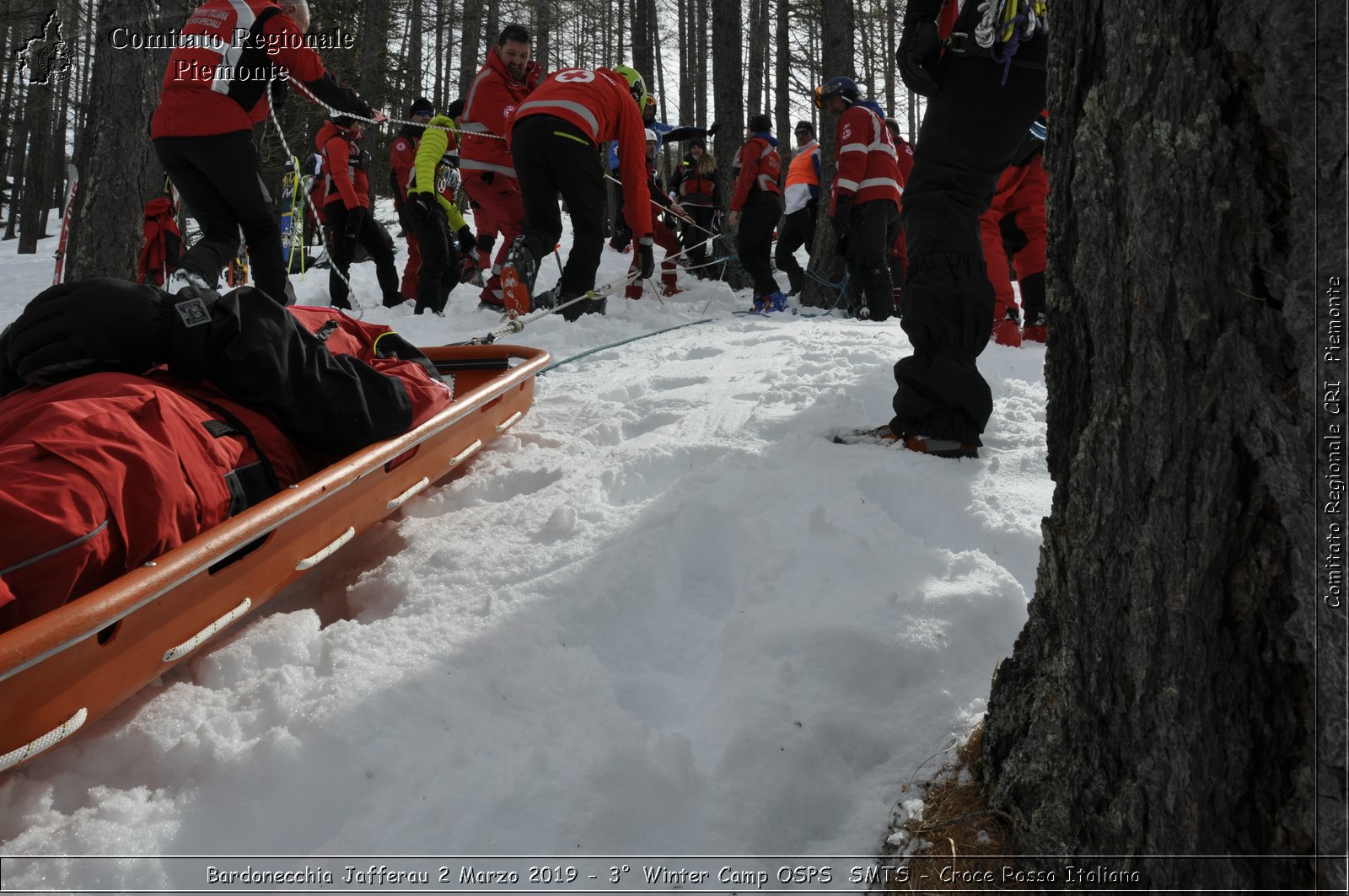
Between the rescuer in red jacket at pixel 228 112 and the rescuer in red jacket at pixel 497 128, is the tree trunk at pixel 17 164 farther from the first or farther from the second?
the rescuer in red jacket at pixel 228 112

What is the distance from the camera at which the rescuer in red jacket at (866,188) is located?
639 cm

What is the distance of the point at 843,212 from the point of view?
6516 millimetres

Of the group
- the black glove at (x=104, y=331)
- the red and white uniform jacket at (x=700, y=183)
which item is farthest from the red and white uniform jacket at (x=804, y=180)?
the black glove at (x=104, y=331)

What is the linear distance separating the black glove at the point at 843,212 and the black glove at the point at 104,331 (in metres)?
5.40

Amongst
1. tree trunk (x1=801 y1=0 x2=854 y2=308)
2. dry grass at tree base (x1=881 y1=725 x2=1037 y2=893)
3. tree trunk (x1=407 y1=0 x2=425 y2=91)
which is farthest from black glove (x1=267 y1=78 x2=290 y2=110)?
Answer: tree trunk (x1=407 y1=0 x2=425 y2=91)

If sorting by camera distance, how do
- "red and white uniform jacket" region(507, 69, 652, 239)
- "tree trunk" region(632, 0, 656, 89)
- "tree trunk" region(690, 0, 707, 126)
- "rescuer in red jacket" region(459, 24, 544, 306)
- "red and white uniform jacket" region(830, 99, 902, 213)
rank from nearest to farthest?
"red and white uniform jacket" region(507, 69, 652, 239), "rescuer in red jacket" region(459, 24, 544, 306), "red and white uniform jacket" region(830, 99, 902, 213), "tree trunk" region(632, 0, 656, 89), "tree trunk" region(690, 0, 707, 126)

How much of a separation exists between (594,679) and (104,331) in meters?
1.21

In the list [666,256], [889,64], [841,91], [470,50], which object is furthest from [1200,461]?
[889,64]

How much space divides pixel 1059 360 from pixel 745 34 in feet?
66.6

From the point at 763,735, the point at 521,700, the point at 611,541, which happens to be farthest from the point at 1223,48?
the point at 611,541

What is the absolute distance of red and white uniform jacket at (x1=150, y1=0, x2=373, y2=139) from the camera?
3994 millimetres

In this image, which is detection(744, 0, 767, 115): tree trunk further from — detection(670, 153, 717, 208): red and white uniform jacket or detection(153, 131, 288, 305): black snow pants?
detection(153, 131, 288, 305): black snow pants

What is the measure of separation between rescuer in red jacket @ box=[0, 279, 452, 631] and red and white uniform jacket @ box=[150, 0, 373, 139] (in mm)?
2461

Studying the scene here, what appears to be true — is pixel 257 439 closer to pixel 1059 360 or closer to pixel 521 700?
pixel 521 700
